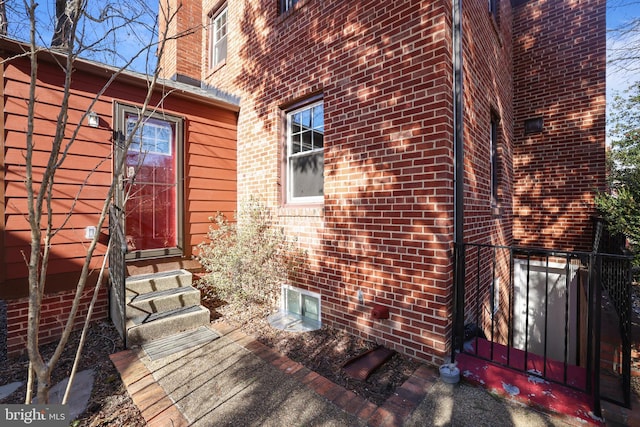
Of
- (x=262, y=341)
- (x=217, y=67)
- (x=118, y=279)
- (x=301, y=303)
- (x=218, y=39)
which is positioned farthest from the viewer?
(x=218, y=39)

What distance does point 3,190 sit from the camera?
10.4ft

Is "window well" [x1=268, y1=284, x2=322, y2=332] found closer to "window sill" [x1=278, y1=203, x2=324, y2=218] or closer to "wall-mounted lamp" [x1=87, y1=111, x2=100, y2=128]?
"window sill" [x1=278, y1=203, x2=324, y2=218]

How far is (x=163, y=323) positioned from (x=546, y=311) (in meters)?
3.91

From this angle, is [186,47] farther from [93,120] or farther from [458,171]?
[458,171]

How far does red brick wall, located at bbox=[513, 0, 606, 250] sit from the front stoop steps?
6.40 metres

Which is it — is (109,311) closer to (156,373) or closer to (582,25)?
(156,373)

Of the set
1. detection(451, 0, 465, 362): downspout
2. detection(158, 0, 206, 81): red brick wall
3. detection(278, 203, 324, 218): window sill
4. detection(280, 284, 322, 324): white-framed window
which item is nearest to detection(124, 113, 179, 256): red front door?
detection(278, 203, 324, 218): window sill

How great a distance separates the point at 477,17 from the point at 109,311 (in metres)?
6.43

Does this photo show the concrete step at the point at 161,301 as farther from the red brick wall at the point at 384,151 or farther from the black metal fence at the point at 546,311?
the black metal fence at the point at 546,311

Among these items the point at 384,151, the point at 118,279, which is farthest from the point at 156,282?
the point at 384,151

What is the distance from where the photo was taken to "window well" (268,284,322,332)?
3.68 m

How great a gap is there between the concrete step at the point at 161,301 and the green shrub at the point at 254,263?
368 millimetres

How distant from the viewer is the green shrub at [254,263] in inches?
160

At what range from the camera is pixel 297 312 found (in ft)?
13.3
